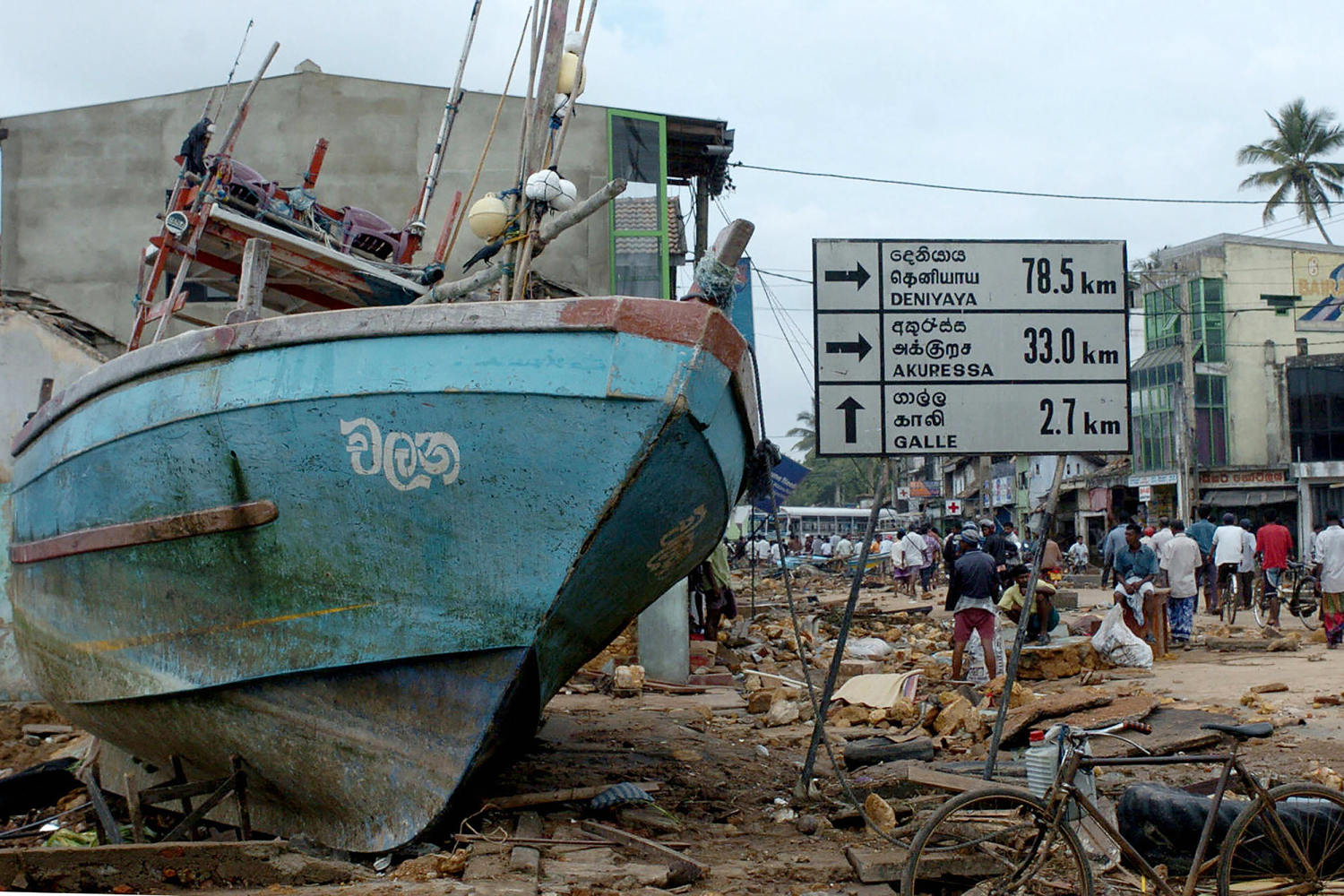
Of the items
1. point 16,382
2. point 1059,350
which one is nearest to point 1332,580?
point 1059,350

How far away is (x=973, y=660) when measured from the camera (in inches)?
408

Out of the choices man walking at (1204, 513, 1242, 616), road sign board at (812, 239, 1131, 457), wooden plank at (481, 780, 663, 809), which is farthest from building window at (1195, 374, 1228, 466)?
wooden plank at (481, 780, 663, 809)

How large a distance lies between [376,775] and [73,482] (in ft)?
7.67

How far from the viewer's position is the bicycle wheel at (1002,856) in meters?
4.00

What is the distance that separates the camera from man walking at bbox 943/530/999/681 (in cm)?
964

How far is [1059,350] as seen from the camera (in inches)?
231

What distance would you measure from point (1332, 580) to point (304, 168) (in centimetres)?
1205

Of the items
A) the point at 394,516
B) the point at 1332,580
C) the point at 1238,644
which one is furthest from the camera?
the point at 1238,644

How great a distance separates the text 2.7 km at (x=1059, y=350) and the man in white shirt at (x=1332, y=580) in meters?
7.91

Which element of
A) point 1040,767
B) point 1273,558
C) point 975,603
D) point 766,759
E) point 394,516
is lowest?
point 766,759

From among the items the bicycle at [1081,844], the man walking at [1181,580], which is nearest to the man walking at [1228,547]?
the man walking at [1181,580]

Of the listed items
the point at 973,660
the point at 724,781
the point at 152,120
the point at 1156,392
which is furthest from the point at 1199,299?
the point at 724,781

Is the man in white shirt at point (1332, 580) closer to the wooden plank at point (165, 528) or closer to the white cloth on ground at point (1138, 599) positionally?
the white cloth on ground at point (1138, 599)

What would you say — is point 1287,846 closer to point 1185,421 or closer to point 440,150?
point 440,150
